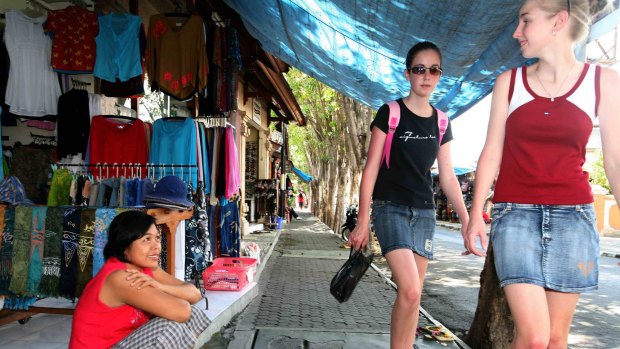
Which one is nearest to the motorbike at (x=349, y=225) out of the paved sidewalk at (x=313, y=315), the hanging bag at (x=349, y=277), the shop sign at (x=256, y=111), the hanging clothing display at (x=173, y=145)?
the shop sign at (x=256, y=111)

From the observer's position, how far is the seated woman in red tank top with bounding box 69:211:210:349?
2.31 meters

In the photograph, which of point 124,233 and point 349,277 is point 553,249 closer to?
point 349,277

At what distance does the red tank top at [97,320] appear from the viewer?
2.30 meters

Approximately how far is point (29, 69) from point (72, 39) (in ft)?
2.00

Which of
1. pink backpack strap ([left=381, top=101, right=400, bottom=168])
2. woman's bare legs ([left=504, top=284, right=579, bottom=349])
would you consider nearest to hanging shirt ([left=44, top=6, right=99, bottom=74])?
pink backpack strap ([left=381, top=101, right=400, bottom=168])

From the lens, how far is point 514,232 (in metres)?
1.93

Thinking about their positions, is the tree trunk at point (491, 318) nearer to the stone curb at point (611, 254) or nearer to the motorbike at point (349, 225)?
the motorbike at point (349, 225)

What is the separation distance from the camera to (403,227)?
2.80 metres

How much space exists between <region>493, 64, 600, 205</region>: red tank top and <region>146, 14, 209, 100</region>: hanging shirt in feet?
15.1

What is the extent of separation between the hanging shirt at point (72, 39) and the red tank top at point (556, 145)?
5087mm

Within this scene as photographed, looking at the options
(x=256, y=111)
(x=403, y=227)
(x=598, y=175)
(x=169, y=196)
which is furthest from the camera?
(x=598, y=175)

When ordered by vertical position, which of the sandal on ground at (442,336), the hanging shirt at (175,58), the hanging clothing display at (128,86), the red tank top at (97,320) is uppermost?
the hanging shirt at (175,58)

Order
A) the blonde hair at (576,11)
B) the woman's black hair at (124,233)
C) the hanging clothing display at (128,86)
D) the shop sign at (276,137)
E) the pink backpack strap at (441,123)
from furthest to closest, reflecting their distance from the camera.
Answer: the shop sign at (276,137) < the hanging clothing display at (128,86) < the pink backpack strap at (441,123) < the woman's black hair at (124,233) < the blonde hair at (576,11)

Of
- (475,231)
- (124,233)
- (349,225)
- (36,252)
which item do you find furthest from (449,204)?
(124,233)
